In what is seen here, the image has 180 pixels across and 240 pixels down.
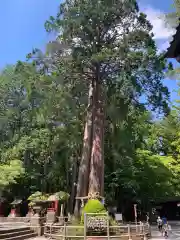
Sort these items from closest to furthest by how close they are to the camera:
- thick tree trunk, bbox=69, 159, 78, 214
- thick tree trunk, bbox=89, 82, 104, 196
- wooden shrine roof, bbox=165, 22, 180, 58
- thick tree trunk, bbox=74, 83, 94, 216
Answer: wooden shrine roof, bbox=165, 22, 180, 58 → thick tree trunk, bbox=89, 82, 104, 196 → thick tree trunk, bbox=74, 83, 94, 216 → thick tree trunk, bbox=69, 159, 78, 214

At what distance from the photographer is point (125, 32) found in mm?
19750

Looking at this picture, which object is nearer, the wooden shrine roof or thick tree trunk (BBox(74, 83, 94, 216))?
the wooden shrine roof

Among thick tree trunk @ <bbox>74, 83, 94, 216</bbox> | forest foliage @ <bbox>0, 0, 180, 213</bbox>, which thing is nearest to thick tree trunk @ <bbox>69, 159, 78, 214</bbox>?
forest foliage @ <bbox>0, 0, 180, 213</bbox>

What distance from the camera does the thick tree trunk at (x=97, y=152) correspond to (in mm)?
18078

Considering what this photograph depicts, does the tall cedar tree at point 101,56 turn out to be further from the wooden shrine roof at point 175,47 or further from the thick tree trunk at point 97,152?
the wooden shrine roof at point 175,47

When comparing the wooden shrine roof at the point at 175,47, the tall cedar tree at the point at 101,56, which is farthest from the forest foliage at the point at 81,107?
the wooden shrine roof at the point at 175,47

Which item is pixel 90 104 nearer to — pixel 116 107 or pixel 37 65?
pixel 116 107

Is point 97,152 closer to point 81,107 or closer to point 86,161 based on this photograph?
point 86,161

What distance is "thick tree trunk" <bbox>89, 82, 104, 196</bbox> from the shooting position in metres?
18.1

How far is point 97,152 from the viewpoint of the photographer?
19047 mm

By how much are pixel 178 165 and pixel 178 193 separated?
23.6 feet

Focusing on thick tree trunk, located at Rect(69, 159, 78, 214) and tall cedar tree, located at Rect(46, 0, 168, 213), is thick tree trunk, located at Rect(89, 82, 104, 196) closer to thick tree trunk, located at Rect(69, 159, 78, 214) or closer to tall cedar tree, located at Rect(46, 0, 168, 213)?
tall cedar tree, located at Rect(46, 0, 168, 213)

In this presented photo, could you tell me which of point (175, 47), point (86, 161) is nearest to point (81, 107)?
point (86, 161)

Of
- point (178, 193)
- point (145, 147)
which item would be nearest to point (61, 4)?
point (145, 147)
